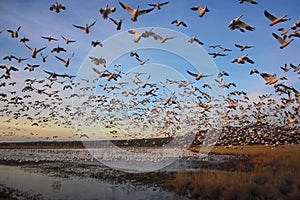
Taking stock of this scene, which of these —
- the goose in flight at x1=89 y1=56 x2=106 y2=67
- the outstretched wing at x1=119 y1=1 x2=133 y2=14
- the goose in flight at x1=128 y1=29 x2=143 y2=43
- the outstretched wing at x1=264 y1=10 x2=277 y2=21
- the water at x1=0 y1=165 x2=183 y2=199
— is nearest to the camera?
the outstretched wing at x1=264 y1=10 x2=277 y2=21

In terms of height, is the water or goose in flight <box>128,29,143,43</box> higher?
goose in flight <box>128,29,143,43</box>

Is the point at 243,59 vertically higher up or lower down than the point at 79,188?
higher up

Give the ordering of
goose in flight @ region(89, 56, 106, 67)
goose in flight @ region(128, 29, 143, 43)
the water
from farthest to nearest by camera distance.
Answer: the water < goose in flight @ region(89, 56, 106, 67) < goose in flight @ region(128, 29, 143, 43)

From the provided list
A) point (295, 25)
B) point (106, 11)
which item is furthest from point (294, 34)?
point (106, 11)

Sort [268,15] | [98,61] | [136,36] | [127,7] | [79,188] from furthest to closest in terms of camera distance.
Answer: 1. [79,188]
2. [98,61]
3. [136,36]
4. [127,7]
5. [268,15]

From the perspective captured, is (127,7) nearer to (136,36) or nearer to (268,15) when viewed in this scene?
(136,36)

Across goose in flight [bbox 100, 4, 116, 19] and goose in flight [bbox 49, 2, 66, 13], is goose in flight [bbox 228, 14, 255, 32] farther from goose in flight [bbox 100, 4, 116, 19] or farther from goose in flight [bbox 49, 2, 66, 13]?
goose in flight [bbox 49, 2, 66, 13]

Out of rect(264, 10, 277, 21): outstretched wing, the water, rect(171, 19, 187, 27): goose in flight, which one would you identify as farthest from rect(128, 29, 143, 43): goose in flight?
the water

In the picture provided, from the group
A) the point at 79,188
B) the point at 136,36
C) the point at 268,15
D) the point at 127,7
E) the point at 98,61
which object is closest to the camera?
the point at 268,15

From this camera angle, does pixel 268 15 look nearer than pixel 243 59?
Yes

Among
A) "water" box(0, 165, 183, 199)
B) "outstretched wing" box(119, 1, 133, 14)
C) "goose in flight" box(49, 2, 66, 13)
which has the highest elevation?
"goose in flight" box(49, 2, 66, 13)

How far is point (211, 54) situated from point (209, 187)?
8742 millimetres

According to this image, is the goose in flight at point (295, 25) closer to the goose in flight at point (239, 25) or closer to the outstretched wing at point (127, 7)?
the goose in flight at point (239, 25)

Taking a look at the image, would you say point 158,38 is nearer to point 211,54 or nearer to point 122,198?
point 211,54
